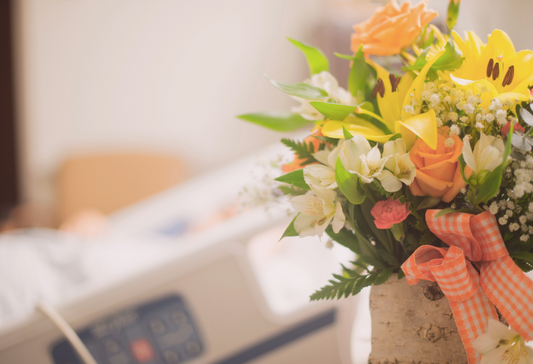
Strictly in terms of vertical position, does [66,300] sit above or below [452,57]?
below

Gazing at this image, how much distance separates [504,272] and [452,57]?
0.22 m

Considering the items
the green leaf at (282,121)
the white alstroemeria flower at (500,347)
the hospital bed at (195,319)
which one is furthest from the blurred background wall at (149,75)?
the white alstroemeria flower at (500,347)

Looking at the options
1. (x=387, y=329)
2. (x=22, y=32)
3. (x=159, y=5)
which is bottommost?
(x=387, y=329)

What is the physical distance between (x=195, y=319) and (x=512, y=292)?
1.70 feet

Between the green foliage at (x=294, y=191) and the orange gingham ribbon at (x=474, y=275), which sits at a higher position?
the green foliage at (x=294, y=191)

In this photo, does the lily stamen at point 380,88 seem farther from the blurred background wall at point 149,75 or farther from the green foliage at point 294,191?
the blurred background wall at point 149,75

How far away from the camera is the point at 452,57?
0.36 m

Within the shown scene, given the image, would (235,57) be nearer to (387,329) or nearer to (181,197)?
(181,197)

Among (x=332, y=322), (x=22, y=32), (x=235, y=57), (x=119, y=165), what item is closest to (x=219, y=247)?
(x=332, y=322)

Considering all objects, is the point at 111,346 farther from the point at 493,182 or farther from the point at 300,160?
the point at 493,182

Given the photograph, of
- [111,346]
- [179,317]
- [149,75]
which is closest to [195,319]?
[179,317]

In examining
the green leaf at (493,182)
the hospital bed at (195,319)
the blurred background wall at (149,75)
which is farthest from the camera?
the blurred background wall at (149,75)

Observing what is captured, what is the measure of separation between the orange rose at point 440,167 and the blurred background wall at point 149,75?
232cm

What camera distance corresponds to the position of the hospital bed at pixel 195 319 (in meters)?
0.63
